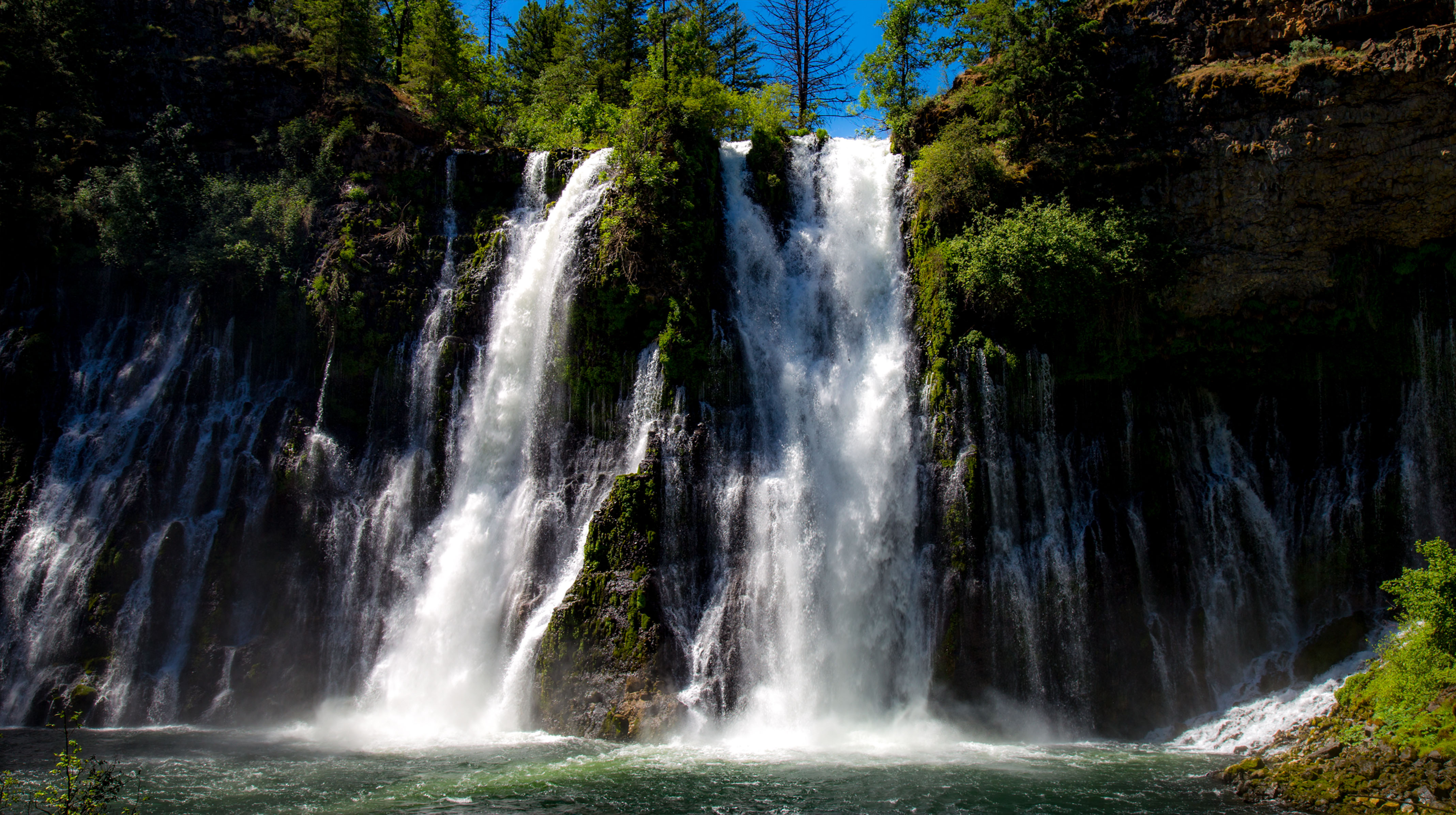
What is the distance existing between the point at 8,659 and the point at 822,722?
1970cm

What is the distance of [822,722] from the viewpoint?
1795 centimetres

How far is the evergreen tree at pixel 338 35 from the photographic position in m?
27.7

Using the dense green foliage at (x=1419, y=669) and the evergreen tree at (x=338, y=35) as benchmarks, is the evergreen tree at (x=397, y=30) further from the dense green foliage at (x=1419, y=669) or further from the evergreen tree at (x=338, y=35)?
the dense green foliage at (x=1419, y=669)

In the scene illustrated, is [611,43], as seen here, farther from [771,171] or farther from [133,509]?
[133,509]

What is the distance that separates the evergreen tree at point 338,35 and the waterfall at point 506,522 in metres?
10.6

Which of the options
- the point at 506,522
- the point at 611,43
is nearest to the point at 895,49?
the point at 611,43

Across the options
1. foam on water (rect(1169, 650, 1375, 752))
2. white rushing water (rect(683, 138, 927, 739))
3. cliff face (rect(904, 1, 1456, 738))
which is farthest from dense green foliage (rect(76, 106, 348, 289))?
foam on water (rect(1169, 650, 1375, 752))

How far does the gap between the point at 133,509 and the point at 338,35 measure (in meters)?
16.4

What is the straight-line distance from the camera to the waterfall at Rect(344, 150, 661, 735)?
1956 centimetres

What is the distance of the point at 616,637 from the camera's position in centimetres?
1864

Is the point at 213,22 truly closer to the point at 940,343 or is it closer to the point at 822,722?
the point at 940,343


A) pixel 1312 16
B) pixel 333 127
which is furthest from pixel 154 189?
pixel 1312 16

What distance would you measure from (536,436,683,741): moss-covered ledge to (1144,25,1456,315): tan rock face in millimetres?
14706

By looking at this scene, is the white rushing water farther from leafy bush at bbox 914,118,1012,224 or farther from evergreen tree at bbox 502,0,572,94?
evergreen tree at bbox 502,0,572,94
